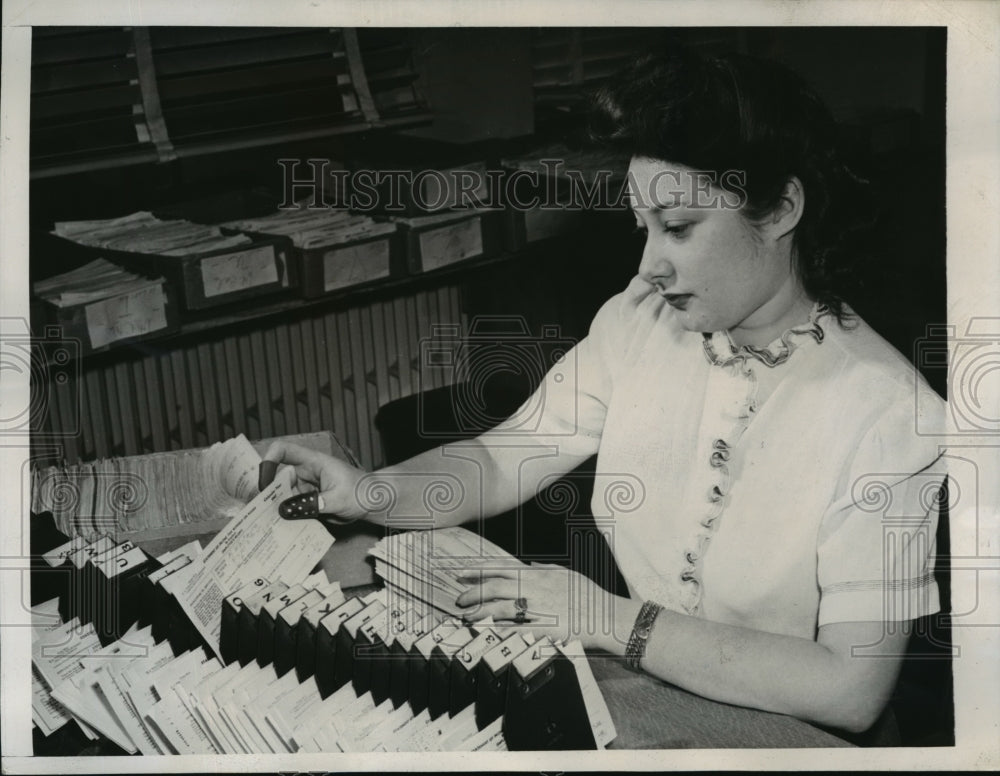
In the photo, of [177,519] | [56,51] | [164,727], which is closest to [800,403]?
[177,519]

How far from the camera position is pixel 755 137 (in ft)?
6.02

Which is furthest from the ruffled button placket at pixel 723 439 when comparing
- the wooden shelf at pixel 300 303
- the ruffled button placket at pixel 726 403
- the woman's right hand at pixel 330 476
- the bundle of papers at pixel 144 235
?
the bundle of papers at pixel 144 235

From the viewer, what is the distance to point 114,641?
1.99 m

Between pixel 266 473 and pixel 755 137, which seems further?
pixel 266 473

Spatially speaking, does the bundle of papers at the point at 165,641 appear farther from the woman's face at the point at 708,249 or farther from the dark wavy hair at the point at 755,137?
the dark wavy hair at the point at 755,137

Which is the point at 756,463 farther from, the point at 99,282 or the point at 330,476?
the point at 99,282

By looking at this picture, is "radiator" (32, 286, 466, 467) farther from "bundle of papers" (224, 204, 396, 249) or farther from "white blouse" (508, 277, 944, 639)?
"white blouse" (508, 277, 944, 639)

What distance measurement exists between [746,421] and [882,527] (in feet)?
0.97

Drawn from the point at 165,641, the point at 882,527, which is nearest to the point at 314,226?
the point at 165,641

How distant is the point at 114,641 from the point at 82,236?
0.72 metres

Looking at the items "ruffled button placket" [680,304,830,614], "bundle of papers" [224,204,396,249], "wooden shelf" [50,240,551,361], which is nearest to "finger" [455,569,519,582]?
"ruffled button placket" [680,304,830,614]

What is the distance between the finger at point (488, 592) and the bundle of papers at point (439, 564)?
0.01 metres

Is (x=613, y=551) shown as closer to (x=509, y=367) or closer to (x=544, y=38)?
(x=509, y=367)

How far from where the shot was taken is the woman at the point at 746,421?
73.2 inches
